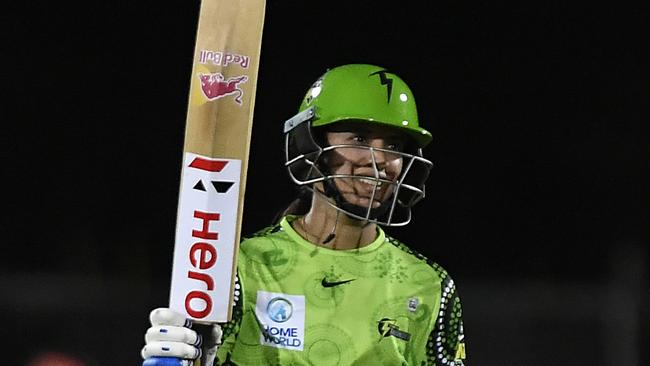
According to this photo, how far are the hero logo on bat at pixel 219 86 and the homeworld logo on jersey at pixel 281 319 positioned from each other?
0.47m

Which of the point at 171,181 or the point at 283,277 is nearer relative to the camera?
the point at 283,277

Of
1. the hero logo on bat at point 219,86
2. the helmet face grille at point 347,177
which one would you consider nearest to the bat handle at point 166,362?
the hero logo on bat at point 219,86

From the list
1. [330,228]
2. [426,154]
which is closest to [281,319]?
[330,228]

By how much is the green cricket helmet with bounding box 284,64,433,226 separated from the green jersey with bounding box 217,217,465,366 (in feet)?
0.34

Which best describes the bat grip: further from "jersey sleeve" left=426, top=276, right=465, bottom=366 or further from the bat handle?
"jersey sleeve" left=426, top=276, right=465, bottom=366

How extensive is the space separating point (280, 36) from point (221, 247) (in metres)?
1.75

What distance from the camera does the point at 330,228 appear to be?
2.73 meters

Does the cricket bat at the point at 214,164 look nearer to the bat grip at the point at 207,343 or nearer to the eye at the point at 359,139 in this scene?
the bat grip at the point at 207,343

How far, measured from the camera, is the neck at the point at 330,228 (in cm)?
272

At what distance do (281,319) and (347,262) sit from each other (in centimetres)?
18

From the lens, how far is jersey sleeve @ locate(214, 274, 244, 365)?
8.36 ft

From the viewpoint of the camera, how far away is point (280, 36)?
396 cm
